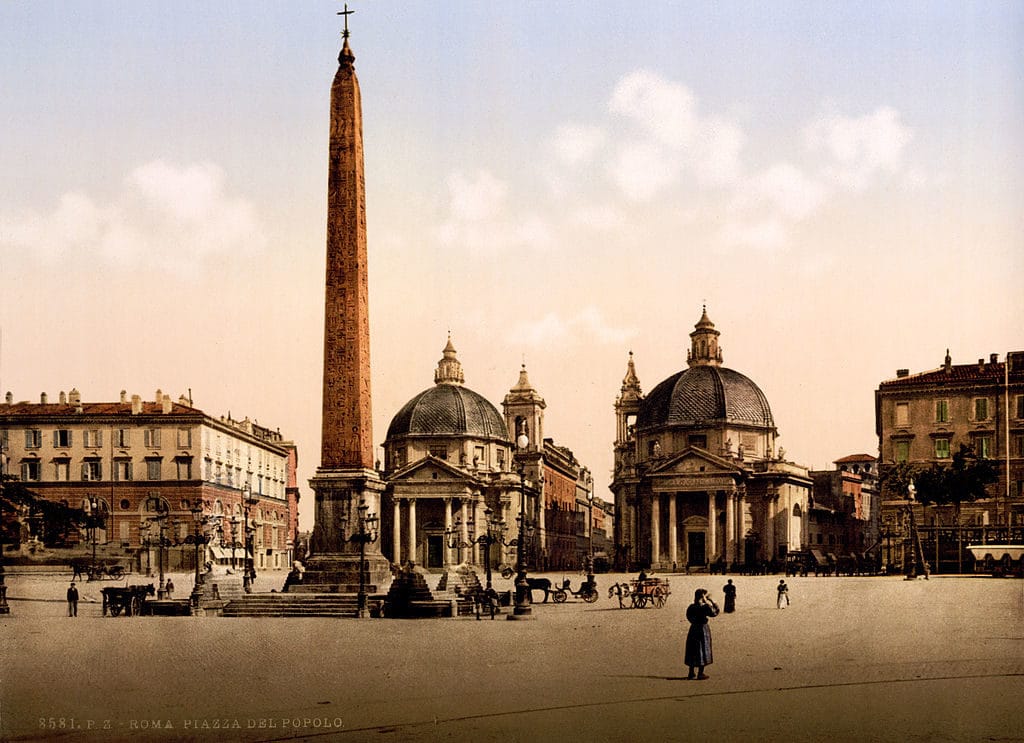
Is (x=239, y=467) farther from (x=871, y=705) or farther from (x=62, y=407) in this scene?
(x=871, y=705)

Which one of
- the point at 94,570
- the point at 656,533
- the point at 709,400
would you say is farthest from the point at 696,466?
the point at 94,570

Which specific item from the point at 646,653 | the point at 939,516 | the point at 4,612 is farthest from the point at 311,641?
the point at 939,516

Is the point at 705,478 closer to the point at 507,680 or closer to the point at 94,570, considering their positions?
the point at 94,570

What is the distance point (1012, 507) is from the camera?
192ft

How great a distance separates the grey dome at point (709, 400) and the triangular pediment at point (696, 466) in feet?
12.0

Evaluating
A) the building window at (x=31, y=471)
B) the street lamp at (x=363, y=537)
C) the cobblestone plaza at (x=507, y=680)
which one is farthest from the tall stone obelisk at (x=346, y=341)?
the building window at (x=31, y=471)

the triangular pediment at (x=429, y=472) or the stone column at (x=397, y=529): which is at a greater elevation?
the triangular pediment at (x=429, y=472)

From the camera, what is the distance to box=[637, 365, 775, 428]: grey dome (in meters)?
77.4

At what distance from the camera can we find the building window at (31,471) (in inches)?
2463

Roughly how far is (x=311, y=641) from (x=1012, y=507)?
142 feet

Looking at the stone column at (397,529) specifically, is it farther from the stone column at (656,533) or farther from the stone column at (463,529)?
the stone column at (656,533)

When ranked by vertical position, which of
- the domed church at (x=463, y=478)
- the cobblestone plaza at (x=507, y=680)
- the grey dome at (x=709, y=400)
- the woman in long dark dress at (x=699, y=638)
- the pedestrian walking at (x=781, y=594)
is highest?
the grey dome at (x=709, y=400)

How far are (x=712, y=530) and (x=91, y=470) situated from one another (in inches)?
1232

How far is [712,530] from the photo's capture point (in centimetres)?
7325
